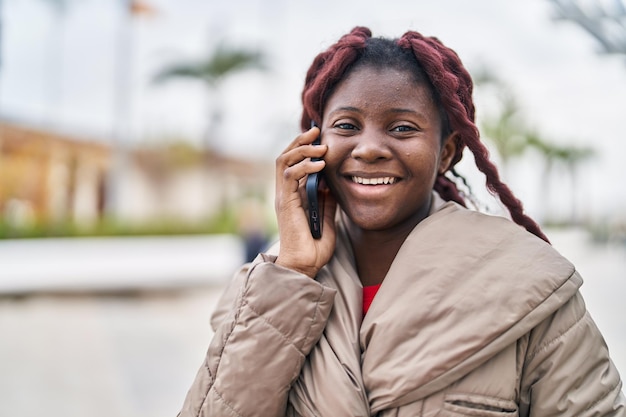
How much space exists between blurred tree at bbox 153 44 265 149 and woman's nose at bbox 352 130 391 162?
20.7 metres

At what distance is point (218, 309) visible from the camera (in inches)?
63.7

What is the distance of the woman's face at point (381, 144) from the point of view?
137 centimetres

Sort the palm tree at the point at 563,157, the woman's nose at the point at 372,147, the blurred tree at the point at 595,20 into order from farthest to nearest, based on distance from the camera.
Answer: the palm tree at the point at 563,157 < the blurred tree at the point at 595,20 < the woman's nose at the point at 372,147

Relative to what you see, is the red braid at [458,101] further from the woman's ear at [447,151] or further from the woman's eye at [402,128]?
the woman's eye at [402,128]

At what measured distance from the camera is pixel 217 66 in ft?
71.6

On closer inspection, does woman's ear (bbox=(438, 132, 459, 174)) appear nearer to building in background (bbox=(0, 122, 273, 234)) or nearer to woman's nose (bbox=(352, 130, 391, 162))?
woman's nose (bbox=(352, 130, 391, 162))

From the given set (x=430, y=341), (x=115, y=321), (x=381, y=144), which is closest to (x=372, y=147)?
(x=381, y=144)

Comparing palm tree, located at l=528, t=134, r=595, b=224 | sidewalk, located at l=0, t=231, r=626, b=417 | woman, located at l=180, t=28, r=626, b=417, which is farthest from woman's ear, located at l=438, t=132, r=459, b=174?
palm tree, located at l=528, t=134, r=595, b=224

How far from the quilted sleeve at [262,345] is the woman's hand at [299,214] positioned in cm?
7

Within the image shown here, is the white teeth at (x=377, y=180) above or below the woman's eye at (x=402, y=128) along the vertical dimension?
below

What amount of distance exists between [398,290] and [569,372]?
0.36 metres

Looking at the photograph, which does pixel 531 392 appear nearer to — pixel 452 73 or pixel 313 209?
pixel 313 209

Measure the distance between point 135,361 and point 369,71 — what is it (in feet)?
18.5

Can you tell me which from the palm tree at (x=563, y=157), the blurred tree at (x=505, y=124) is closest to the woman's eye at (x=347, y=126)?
the blurred tree at (x=505, y=124)
